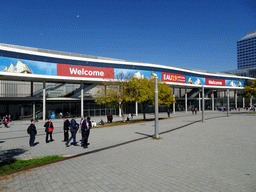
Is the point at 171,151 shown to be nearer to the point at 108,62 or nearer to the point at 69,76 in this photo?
the point at 69,76

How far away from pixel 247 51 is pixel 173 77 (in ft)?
538

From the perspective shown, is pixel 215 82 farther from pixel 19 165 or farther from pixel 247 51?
pixel 247 51

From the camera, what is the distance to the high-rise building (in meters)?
Answer: 168

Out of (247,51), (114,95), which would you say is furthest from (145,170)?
(247,51)

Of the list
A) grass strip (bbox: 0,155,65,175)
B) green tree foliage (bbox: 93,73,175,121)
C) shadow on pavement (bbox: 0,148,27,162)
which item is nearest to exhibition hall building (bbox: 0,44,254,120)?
green tree foliage (bbox: 93,73,175,121)

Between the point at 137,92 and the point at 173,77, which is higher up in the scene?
the point at 173,77

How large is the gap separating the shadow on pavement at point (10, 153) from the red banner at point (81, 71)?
24.5 metres

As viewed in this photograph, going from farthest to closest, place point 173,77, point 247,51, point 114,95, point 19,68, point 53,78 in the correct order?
point 247,51 → point 173,77 → point 53,78 → point 19,68 → point 114,95

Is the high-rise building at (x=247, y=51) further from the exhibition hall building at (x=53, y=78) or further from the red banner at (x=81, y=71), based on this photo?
the red banner at (x=81, y=71)

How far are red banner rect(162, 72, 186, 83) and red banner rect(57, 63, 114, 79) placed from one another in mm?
15550

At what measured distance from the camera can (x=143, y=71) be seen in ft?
143

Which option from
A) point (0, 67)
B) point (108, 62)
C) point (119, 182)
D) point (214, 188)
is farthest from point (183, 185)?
point (108, 62)

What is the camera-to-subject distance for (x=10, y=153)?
9852 mm

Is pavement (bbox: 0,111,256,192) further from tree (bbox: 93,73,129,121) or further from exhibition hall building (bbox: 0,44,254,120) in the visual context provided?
exhibition hall building (bbox: 0,44,254,120)
